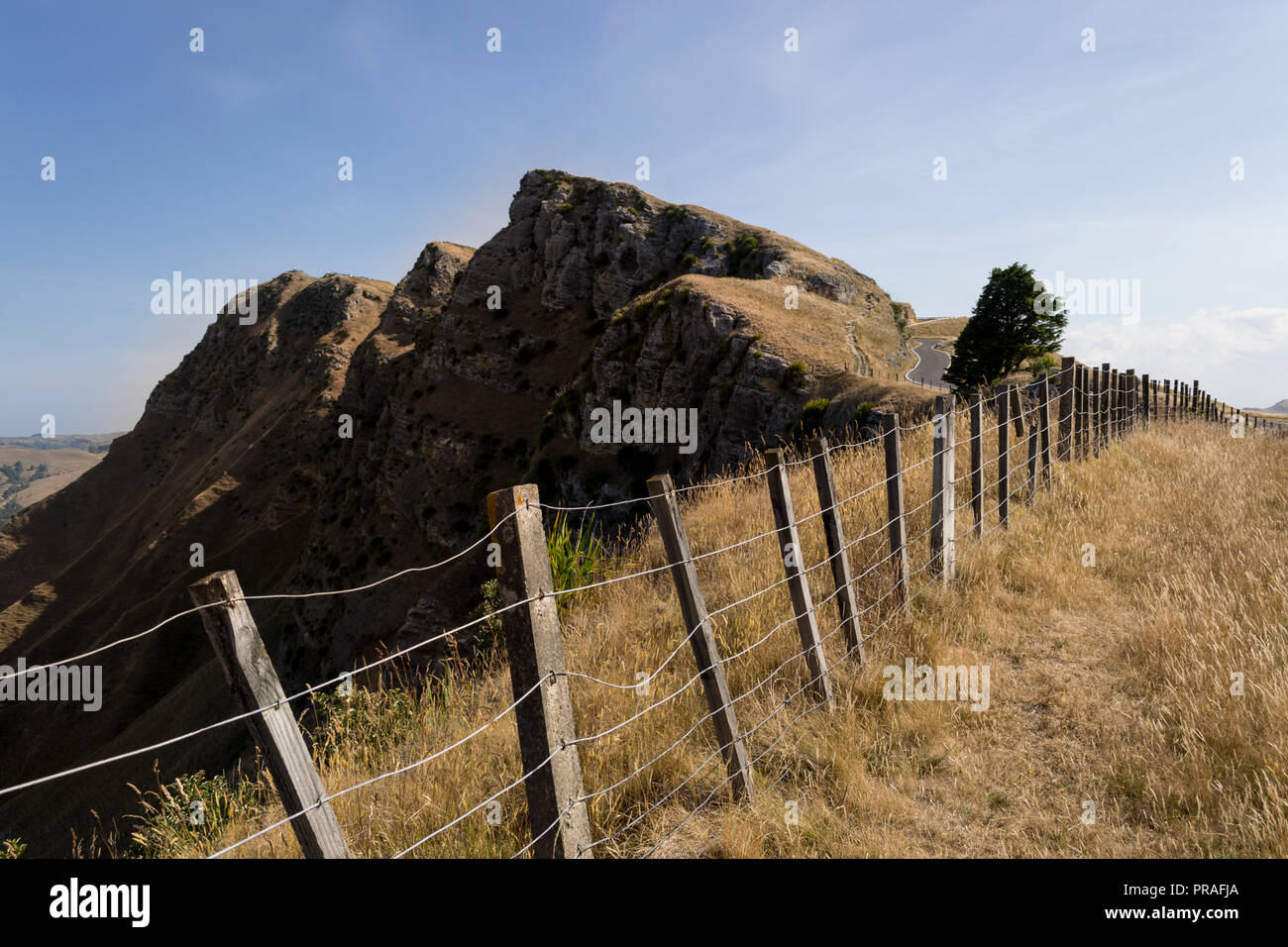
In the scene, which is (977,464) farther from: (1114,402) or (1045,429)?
(1114,402)

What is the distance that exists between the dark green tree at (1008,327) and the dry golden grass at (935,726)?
33.8m

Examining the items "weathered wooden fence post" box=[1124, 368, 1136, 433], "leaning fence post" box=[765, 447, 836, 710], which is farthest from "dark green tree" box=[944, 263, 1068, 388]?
"leaning fence post" box=[765, 447, 836, 710]

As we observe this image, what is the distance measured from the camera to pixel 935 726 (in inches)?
152

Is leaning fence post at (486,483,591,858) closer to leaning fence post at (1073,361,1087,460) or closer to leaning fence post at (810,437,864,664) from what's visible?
leaning fence post at (810,437,864,664)

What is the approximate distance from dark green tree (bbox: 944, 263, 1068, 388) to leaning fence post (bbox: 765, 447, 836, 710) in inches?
1412

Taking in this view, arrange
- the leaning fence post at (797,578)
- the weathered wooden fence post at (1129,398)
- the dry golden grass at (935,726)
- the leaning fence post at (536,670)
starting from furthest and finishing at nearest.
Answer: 1. the weathered wooden fence post at (1129,398)
2. the leaning fence post at (797,578)
3. the dry golden grass at (935,726)
4. the leaning fence post at (536,670)

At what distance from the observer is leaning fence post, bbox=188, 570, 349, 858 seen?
1771 millimetres

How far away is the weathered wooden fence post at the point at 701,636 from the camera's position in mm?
3389

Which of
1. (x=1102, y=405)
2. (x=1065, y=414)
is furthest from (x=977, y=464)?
(x=1102, y=405)

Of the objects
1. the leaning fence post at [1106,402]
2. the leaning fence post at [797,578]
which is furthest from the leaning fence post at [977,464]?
the leaning fence post at [1106,402]

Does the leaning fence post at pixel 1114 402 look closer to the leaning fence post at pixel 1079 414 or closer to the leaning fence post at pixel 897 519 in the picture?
the leaning fence post at pixel 1079 414

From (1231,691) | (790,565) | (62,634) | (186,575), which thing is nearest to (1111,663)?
(1231,691)

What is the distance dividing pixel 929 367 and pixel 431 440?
4151cm
